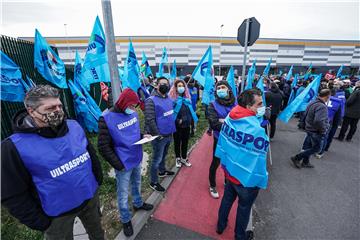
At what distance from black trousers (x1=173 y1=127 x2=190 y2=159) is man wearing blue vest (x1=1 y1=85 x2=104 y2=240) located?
2.53 m

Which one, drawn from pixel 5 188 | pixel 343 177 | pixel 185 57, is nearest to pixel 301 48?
pixel 185 57

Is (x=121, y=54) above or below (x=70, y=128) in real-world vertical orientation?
above

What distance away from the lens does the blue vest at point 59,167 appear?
149cm

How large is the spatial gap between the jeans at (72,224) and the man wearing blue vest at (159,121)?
146 cm

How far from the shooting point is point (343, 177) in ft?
14.5

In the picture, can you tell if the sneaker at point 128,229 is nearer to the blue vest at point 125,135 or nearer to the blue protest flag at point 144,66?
the blue vest at point 125,135

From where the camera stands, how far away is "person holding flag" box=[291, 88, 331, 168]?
419 cm

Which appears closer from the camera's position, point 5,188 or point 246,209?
point 5,188

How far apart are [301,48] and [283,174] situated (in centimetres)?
4356

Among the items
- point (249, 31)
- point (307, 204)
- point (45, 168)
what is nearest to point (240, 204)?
point (307, 204)

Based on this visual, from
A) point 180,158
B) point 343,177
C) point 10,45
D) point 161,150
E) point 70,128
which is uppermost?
point 10,45

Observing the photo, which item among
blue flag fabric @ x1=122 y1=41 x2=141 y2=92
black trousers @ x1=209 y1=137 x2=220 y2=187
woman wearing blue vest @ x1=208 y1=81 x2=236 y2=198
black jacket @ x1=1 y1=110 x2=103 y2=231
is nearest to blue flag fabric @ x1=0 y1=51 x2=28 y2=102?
blue flag fabric @ x1=122 y1=41 x2=141 y2=92

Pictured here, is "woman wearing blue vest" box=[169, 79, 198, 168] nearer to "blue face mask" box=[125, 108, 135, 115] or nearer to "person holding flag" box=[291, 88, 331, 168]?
"blue face mask" box=[125, 108, 135, 115]

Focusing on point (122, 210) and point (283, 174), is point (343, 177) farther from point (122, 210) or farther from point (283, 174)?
point (122, 210)
